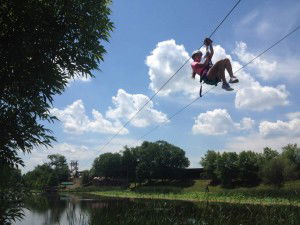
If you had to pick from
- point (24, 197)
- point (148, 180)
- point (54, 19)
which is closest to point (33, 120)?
point (24, 197)

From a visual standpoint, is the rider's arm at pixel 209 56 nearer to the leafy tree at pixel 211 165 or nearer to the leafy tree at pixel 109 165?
the leafy tree at pixel 211 165

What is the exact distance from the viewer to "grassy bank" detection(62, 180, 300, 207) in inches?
1330

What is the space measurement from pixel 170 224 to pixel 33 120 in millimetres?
6594

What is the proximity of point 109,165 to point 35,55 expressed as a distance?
120782 mm

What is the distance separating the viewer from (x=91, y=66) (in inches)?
406

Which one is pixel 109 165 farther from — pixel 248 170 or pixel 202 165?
pixel 248 170

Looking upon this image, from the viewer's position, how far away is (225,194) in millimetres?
56719

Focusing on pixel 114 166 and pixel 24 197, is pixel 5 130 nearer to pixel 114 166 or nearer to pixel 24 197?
pixel 24 197

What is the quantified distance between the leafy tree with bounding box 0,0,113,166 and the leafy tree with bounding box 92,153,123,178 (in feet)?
386

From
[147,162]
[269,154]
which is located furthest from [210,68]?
[147,162]

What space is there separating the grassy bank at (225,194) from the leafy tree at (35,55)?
5.41 metres

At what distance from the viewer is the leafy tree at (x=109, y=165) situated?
12675 centimetres

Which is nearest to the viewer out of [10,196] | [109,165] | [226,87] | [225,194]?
[10,196]

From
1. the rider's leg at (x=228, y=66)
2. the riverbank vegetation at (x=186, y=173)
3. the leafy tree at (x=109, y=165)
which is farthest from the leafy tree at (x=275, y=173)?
the rider's leg at (x=228, y=66)
